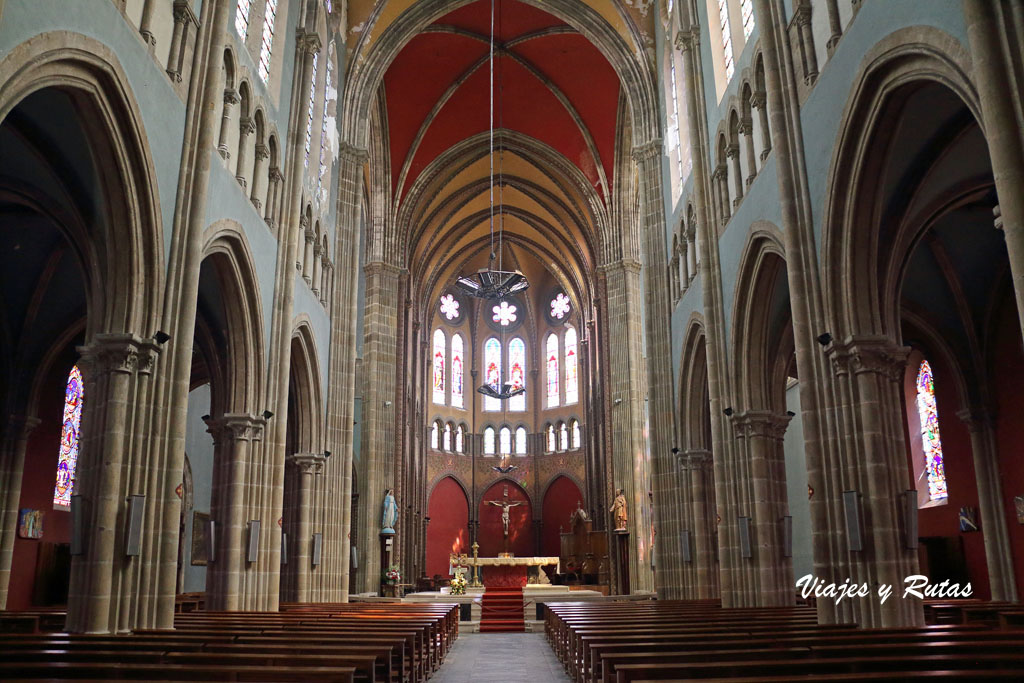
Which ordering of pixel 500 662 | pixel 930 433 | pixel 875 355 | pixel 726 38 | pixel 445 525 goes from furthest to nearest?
pixel 445 525 → pixel 930 433 → pixel 726 38 → pixel 500 662 → pixel 875 355

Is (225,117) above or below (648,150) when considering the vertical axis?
below

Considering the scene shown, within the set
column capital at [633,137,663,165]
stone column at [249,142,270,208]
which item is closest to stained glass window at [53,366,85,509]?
stone column at [249,142,270,208]

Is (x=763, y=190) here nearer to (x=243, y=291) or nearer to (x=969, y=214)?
(x=969, y=214)

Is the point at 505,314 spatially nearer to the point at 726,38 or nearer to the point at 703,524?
the point at 703,524

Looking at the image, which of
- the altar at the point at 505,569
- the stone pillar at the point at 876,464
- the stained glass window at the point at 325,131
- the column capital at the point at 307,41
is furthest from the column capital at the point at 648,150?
the altar at the point at 505,569

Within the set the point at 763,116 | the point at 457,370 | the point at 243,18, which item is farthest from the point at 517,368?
the point at 763,116

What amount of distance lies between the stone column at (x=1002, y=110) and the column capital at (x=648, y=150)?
15495 millimetres

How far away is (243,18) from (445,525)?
1244 inches

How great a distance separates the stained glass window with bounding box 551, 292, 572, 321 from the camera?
45.9m

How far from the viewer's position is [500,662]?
13383 mm

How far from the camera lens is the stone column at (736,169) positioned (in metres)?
15.8

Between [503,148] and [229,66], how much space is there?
20845 mm

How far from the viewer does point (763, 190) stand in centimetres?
1416

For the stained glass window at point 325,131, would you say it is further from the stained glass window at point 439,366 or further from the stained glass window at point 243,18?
the stained glass window at point 439,366
